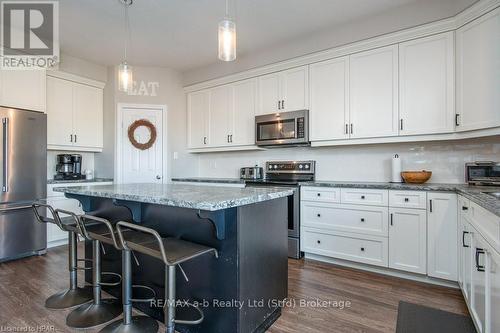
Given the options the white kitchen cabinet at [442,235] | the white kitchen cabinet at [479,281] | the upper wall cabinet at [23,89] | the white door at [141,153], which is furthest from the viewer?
the white door at [141,153]

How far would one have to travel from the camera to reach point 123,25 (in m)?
3.24

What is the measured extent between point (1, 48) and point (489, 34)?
4.92 metres

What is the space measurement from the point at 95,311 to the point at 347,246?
7.69 feet

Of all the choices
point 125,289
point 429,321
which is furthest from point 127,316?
point 429,321

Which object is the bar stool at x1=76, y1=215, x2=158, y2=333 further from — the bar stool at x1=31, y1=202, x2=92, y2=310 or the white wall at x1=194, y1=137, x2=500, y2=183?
the white wall at x1=194, y1=137, x2=500, y2=183

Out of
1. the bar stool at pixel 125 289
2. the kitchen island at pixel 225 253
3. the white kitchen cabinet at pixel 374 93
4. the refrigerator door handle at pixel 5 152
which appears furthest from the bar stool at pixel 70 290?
the white kitchen cabinet at pixel 374 93

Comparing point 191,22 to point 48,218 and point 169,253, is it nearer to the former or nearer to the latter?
point 48,218

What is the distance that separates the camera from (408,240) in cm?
261

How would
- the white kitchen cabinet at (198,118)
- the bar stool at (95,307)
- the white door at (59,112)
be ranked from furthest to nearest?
the white kitchen cabinet at (198,118)
the white door at (59,112)
the bar stool at (95,307)

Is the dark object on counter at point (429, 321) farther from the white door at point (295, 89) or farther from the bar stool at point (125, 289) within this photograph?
the white door at point (295, 89)

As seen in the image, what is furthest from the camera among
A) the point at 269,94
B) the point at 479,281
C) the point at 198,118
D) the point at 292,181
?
the point at 198,118

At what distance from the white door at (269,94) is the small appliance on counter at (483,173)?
2.17m

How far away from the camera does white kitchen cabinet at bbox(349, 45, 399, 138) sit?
9.63 ft

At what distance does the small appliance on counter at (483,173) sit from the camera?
245 cm
